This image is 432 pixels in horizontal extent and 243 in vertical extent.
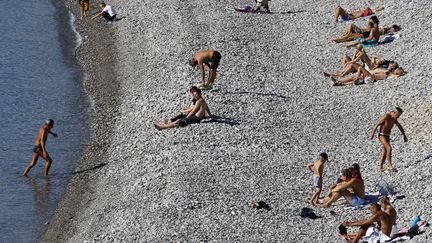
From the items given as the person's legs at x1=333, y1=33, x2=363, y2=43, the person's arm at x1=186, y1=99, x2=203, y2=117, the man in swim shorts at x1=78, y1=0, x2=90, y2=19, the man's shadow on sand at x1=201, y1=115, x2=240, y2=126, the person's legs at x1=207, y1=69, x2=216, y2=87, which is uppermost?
the person's arm at x1=186, y1=99, x2=203, y2=117

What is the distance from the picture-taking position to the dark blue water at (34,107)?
23641 mm

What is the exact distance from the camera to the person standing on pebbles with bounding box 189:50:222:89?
90.2 ft

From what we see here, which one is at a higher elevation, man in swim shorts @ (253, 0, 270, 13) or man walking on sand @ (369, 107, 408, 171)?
man walking on sand @ (369, 107, 408, 171)

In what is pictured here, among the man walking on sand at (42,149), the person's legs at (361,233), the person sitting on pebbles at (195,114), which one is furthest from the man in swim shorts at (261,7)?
the person's legs at (361,233)

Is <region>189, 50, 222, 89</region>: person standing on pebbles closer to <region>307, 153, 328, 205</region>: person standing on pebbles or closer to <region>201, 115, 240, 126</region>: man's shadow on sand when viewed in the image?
<region>201, 115, 240, 126</region>: man's shadow on sand

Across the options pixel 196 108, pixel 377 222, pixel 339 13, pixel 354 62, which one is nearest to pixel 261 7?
pixel 339 13

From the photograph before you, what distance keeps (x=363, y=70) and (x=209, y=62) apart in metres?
4.55

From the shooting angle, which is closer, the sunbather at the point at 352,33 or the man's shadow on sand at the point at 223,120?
the man's shadow on sand at the point at 223,120

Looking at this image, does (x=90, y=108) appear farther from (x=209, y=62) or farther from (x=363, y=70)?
(x=363, y=70)

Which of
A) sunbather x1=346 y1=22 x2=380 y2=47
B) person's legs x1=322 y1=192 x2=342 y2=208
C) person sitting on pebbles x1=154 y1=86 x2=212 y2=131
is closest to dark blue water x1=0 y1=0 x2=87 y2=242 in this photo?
person sitting on pebbles x1=154 y1=86 x2=212 y2=131

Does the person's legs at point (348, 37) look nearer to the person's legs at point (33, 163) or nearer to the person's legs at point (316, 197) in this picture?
the person's legs at point (33, 163)

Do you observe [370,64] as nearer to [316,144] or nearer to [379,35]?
[379,35]

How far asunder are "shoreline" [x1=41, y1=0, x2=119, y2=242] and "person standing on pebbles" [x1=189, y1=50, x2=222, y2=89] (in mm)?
2855

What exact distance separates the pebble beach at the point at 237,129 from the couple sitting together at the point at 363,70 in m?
0.26
